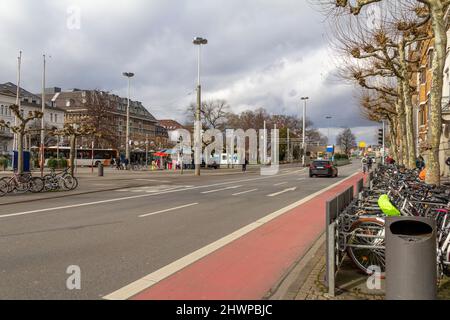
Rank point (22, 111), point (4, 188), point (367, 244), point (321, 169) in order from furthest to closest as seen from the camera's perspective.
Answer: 1. point (22, 111)
2. point (321, 169)
3. point (4, 188)
4. point (367, 244)

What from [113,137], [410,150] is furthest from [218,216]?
[113,137]

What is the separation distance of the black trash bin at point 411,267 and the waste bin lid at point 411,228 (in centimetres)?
12

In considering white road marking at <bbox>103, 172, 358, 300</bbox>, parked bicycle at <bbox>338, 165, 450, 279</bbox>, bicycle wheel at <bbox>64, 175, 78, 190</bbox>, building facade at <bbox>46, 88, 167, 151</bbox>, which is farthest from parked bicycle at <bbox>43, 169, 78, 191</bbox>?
parked bicycle at <bbox>338, 165, 450, 279</bbox>

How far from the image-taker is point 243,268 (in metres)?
5.75

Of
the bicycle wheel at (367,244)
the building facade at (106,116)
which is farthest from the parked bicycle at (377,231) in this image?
the building facade at (106,116)

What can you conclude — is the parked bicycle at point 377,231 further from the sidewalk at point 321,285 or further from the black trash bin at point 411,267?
the black trash bin at point 411,267

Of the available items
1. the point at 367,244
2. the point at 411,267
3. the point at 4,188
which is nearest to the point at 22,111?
the point at 4,188

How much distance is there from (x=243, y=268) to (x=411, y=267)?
8.49 feet

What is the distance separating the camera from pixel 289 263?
6102mm

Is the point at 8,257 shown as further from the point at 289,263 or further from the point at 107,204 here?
the point at 107,204

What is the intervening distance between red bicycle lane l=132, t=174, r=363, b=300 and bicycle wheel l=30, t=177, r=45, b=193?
1247cm

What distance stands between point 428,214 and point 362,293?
2055 mm

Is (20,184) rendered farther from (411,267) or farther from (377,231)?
(411,267)

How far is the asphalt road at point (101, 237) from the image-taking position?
510 cm
